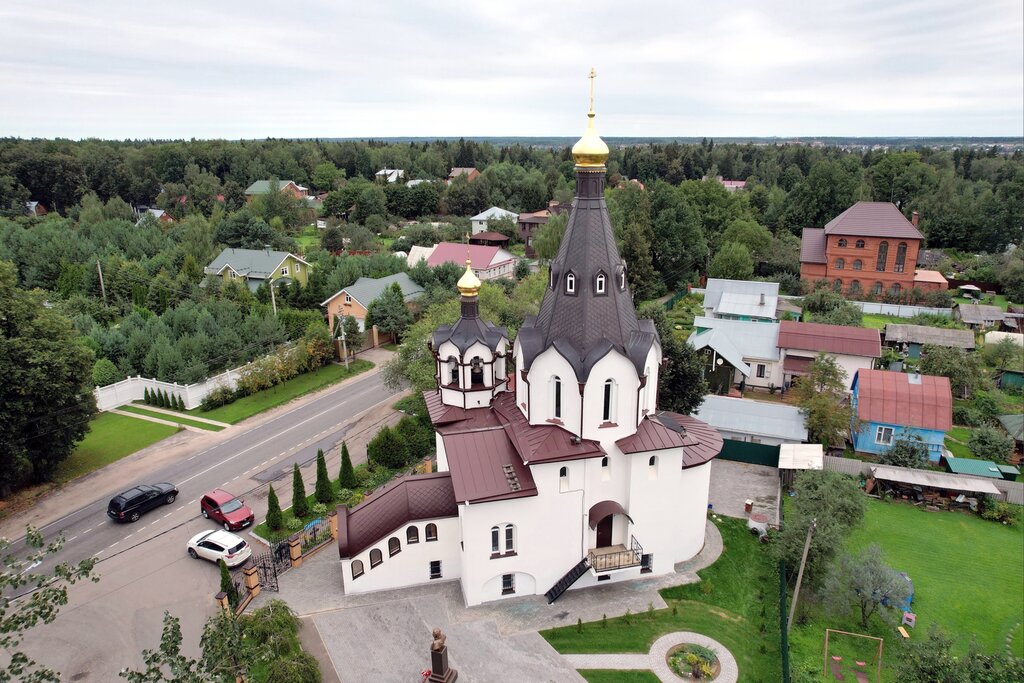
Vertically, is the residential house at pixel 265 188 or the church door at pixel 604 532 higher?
the residential house at pixel 265 188

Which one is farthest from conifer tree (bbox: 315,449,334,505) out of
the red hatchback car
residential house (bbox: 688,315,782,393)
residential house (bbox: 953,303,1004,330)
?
residential house (bbox: 953,303,1004,330)

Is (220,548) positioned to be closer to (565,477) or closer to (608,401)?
(565,477)

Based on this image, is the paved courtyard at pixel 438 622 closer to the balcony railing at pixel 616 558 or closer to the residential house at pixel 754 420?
the balcony railing at pixel 616 558

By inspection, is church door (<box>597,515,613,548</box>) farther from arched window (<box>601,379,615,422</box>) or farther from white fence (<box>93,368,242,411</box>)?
white fence (<box>93,368,242,411</box>)

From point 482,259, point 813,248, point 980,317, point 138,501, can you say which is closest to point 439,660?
point 138,501

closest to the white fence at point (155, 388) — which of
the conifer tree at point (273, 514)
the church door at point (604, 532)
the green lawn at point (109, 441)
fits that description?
the green lawn at point (109, 441)

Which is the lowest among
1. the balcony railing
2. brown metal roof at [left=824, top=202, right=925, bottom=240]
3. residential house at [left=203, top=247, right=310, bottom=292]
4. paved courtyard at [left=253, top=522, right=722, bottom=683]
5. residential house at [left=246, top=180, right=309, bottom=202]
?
paved courtyard at [left=253, top=522, right=722, bottom=683]
